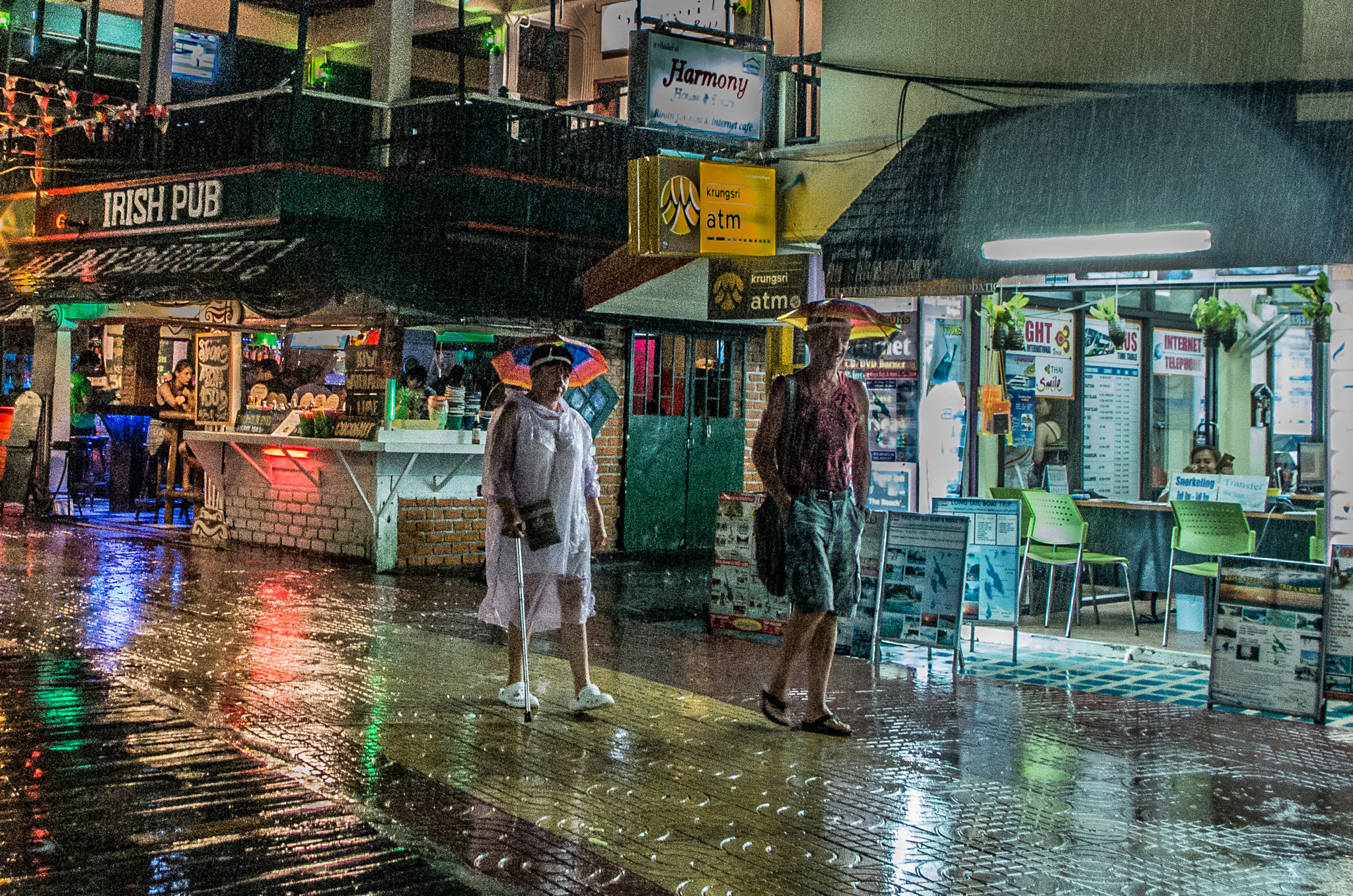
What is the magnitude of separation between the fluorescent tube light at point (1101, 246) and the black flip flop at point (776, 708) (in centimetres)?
468

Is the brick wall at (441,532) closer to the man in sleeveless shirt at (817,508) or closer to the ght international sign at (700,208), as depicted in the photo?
the ght international sign at (700,208)

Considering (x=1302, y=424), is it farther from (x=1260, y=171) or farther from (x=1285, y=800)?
(x=1285, y=800)

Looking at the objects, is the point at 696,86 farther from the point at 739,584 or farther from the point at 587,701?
the point at 587,701

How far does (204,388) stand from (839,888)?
15.5m

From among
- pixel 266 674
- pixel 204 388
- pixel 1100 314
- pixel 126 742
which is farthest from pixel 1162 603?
pixel 204 388

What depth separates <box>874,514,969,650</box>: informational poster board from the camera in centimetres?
866

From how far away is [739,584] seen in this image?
9.79 meters

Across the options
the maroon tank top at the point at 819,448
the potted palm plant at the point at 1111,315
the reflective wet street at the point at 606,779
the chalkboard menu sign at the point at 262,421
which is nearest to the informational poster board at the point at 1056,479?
Result: the potted palm plant at the point at 1111,315

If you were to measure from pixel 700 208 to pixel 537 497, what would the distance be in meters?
6.27

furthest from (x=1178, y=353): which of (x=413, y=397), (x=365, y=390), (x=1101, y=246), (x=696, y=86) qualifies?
(x=365, y=390)

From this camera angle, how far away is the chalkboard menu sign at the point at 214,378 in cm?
1788

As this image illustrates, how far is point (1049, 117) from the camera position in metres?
10.2

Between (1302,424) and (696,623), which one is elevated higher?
(1302,424)

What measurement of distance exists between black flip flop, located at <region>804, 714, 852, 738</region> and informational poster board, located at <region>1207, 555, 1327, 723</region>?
98.8 inches
